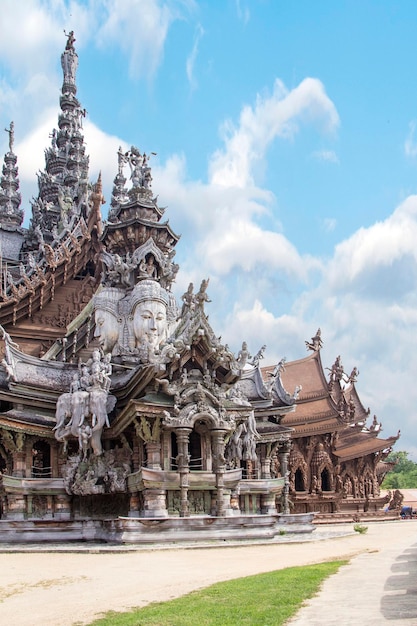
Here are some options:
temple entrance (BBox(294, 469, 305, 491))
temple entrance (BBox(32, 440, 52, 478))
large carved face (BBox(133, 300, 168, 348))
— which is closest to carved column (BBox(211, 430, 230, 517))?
temple entrance (BBox(32, 440, 52, 478))

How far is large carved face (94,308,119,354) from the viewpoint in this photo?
82.3ft

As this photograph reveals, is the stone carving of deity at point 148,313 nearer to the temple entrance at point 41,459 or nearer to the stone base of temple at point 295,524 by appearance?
the temple entrance at point 41,459

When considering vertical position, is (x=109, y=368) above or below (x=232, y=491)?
above

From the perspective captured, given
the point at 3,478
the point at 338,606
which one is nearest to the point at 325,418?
the point at 3,478

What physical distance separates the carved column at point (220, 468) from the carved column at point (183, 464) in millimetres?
916

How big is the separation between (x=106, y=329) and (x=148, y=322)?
1732 millimetres

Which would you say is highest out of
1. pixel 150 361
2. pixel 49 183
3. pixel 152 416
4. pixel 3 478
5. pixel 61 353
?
pixel 49 183

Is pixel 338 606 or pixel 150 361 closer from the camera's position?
pixel 338 606

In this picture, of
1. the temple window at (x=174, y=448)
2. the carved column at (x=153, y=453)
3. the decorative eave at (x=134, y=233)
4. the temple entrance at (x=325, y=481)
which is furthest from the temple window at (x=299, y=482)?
the carved column at (x=153, y=453)

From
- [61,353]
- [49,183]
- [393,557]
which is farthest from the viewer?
[49,183]

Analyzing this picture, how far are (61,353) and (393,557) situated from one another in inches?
681

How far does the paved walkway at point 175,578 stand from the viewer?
271 inches

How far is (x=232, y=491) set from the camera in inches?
782

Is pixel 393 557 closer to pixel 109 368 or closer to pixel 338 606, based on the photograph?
pixel 338 606
